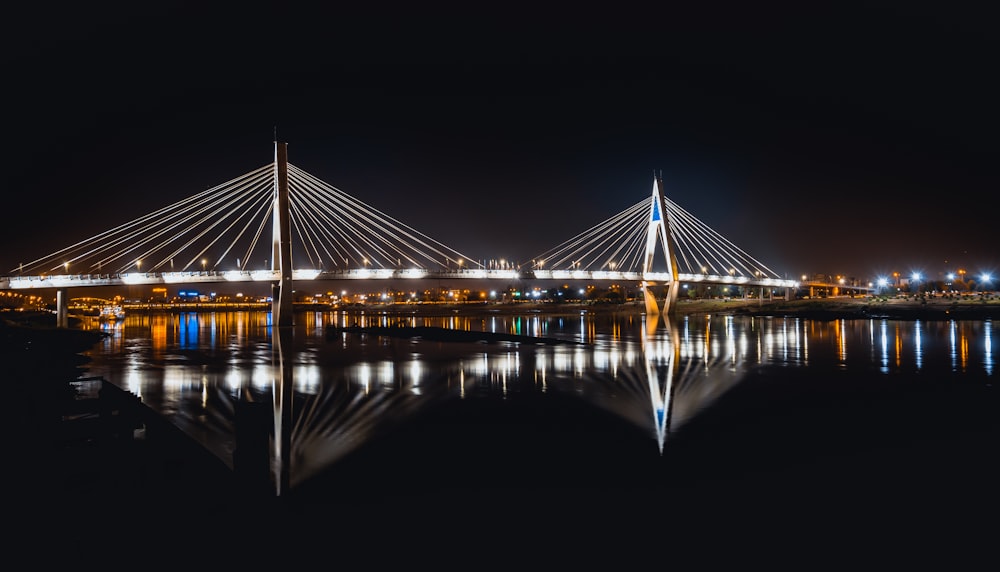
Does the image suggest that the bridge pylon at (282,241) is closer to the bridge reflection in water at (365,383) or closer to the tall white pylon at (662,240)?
the bridge reflection in water at (365,383)

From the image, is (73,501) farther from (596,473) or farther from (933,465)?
(933,465)

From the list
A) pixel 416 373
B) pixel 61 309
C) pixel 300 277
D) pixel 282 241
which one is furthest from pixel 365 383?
pixel 61 309

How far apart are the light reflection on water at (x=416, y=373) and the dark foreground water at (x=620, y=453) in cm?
9

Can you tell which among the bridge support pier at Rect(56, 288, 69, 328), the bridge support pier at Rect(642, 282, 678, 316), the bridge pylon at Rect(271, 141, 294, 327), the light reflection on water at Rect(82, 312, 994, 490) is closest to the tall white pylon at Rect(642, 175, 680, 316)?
the bridge support pier at Rect(642, 282, 678, 316)

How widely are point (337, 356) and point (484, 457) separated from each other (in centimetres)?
1689

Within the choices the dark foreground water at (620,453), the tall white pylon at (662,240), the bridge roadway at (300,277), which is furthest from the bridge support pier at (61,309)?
the tall white pylon at (662,240)

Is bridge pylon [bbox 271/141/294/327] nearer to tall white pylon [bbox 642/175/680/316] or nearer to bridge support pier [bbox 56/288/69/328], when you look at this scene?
bridge support pier [bbox 56/288/69/328]

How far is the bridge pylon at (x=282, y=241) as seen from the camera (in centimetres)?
4256

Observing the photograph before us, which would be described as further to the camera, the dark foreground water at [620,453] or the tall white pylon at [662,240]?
the tall white pylon at [662,240]

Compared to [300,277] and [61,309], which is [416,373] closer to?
[300,277]

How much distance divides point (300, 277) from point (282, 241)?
828 cm

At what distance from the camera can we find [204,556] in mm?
4676

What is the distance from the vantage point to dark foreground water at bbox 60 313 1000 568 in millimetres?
5559

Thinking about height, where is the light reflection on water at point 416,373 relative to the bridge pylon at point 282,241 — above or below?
below
